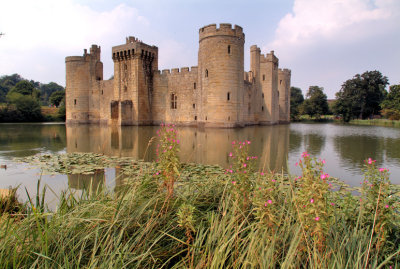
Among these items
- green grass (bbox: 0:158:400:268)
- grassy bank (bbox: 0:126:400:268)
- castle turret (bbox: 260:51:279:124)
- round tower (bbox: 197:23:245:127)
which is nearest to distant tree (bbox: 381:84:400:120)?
castle turret (bbox: 260:51:279:124)

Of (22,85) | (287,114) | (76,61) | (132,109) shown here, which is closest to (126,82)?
(132,109)

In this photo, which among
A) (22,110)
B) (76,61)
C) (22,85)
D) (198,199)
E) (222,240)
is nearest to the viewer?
(222,240)

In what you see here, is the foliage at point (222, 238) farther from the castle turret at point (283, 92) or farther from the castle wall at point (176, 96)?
the castle turret at point (283, 92)

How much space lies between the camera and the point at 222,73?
20203 millimetres

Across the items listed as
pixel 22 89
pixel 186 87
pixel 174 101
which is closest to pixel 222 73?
pixel 186 87

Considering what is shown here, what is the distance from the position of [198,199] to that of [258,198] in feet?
3.23

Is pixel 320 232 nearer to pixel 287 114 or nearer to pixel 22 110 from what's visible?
pixel 287 114

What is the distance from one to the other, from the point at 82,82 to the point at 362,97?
47.2 metres

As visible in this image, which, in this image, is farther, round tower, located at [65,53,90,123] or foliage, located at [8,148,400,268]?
round tower, located at [65,53,90,123]

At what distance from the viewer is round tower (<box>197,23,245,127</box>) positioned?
66.2 ft

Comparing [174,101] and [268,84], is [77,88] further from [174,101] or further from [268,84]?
[268,84]

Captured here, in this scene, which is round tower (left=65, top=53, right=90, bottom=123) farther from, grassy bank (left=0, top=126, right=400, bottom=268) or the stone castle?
grassy bank (left=0, top=126, right=400, bottom=268)

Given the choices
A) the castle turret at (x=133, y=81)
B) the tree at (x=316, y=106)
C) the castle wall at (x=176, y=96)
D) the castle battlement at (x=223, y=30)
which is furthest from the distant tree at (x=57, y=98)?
the tree at (x=316, y=106)

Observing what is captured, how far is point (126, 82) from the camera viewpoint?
26.4 metres
